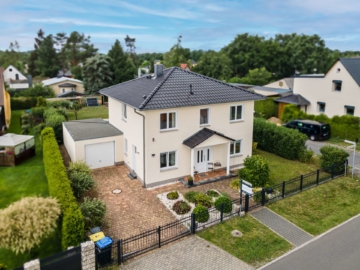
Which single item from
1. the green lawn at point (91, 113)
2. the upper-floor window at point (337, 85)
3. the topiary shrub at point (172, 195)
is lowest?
the topiary shrub at point (172, 195)

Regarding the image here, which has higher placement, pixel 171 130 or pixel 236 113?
pixel 236 113

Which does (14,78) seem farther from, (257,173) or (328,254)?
(328,254)

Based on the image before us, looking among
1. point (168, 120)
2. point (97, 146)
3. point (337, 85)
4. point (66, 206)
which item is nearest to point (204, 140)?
point (168, 120)

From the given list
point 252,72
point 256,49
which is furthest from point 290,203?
point 256,49

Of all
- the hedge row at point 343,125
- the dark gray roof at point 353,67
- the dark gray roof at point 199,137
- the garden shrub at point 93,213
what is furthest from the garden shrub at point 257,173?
the dark gray roof at point 353,67

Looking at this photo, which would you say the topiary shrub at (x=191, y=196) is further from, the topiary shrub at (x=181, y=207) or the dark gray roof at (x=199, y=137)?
the dark gray roof at (x=199, y=137)

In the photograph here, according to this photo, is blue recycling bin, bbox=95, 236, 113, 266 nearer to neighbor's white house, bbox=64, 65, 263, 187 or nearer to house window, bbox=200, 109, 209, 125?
neighbor's white house, bbox=64, 65, 263, 187
